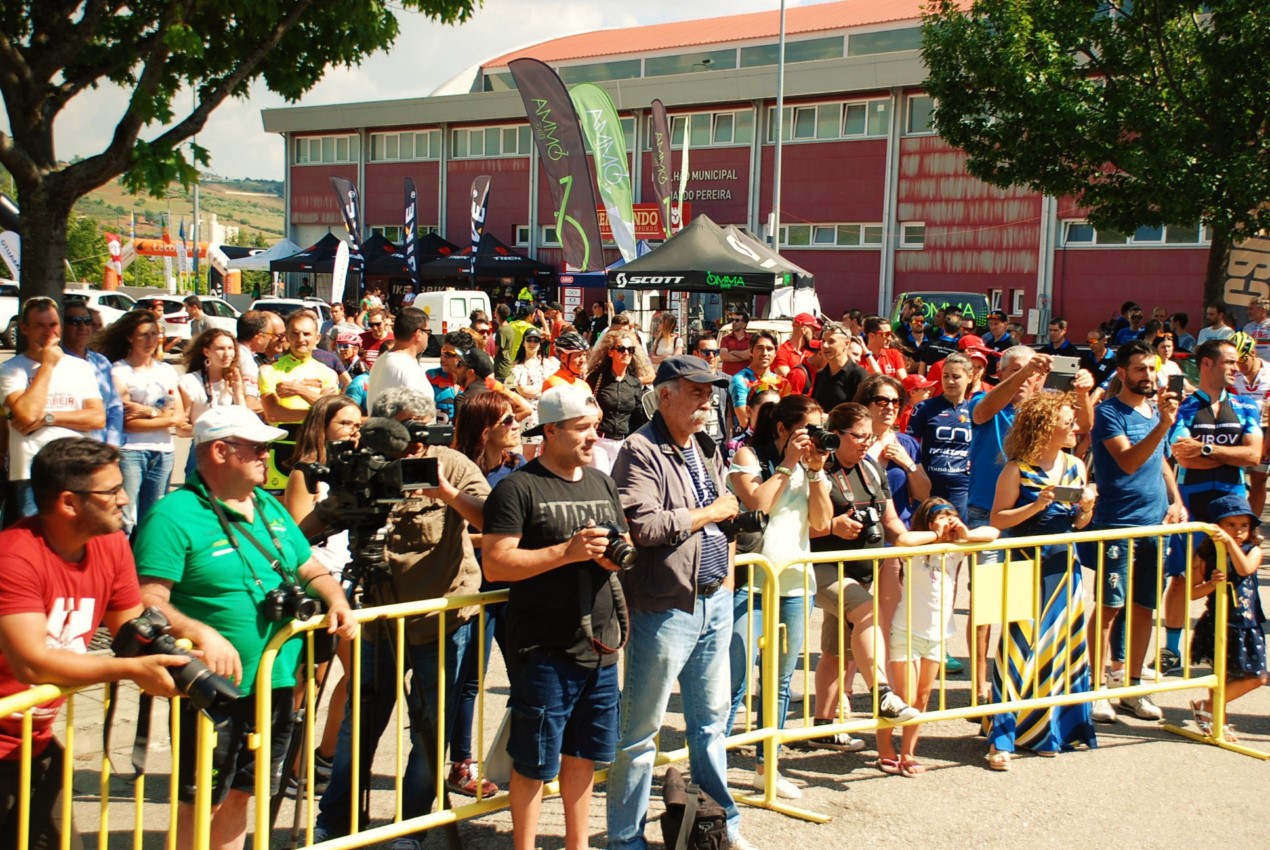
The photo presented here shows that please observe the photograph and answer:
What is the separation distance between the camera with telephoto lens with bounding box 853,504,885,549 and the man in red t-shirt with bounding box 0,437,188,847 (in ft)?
9.80

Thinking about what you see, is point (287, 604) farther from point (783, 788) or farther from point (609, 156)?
point (609, 156)

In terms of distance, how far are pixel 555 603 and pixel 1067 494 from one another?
2956 millimetres

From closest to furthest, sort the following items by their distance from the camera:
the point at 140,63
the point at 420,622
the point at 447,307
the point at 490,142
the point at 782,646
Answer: the point at 420,622, the point at 782,646, the point at 140,63, the point at 447,307, the point at 490,142

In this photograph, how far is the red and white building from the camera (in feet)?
111

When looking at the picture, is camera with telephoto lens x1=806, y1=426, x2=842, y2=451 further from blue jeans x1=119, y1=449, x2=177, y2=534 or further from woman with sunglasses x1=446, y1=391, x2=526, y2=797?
blue jeans x1=119, y1=449, x2=177, y2=534

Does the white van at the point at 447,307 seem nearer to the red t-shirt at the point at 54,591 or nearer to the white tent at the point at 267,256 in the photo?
the white tent at the point at 267,256

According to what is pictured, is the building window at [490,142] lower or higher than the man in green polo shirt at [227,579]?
higher

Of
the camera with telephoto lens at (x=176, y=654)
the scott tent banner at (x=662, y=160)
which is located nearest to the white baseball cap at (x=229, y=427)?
the camera with telephoto lens at (x=176, y=654)

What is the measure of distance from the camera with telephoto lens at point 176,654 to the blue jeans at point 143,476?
14.2 feet

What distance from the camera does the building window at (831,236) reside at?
3772cm

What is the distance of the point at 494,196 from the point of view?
151 feet

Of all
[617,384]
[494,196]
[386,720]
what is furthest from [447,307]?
[386,720]

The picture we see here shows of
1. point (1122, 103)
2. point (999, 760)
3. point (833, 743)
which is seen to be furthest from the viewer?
point (1122, 103)

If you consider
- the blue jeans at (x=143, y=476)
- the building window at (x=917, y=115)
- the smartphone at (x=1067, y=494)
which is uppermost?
Result: the building window at (x=917, y=115)
